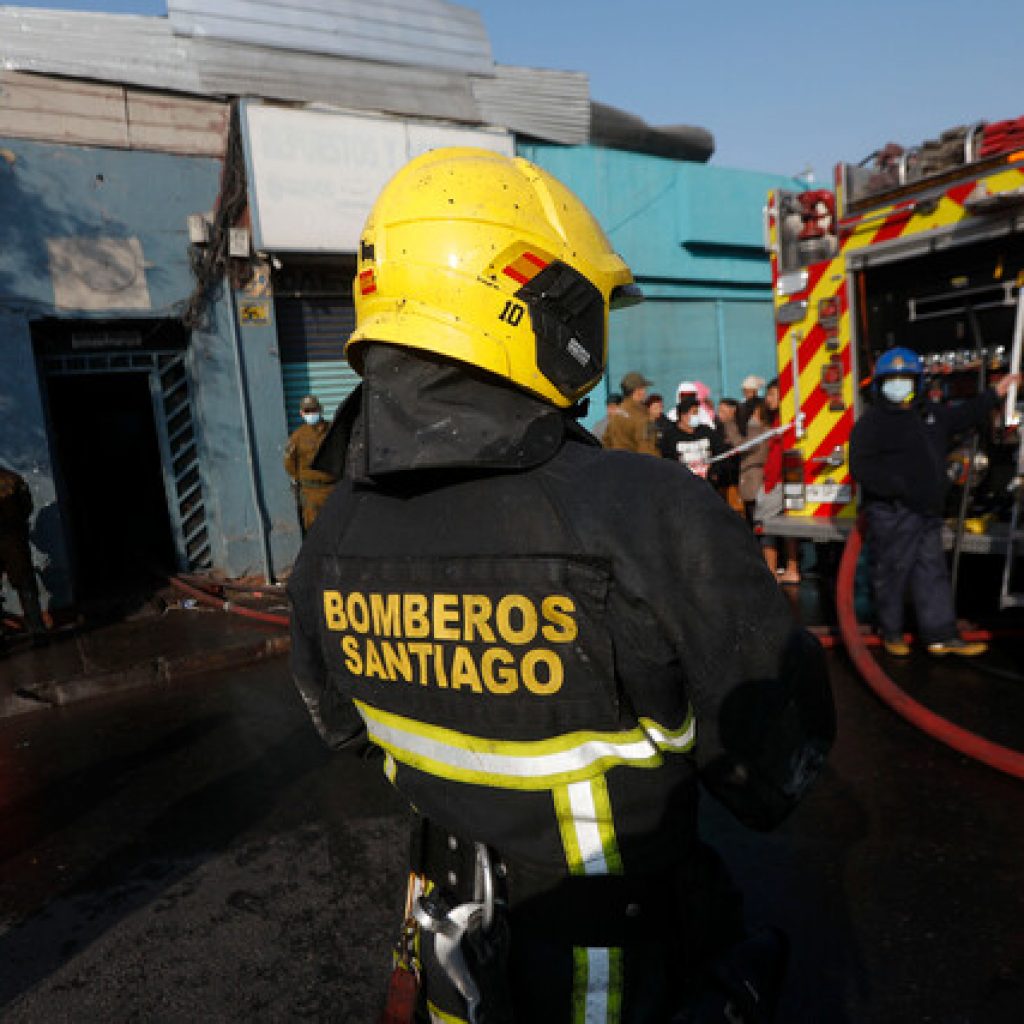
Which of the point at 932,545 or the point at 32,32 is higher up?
the point at 32,32

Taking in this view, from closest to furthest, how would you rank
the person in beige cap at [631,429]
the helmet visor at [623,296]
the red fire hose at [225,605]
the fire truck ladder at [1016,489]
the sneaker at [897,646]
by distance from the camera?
1. the helmet visor at [623,296]
2. the fire truck ladder at [1016,489]
3. the sneaker at [897,646]
4. the red fire hose at [225,605]
5. the person in beige cap at [631,429]

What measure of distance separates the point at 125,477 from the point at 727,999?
13.1 metres

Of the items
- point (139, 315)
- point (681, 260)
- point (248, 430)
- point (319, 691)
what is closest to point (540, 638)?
point (319, 691)

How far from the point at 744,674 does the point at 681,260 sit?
11445mm

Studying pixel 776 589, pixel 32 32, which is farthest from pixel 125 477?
pixel 776 589

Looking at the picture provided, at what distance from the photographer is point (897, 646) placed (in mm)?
4762

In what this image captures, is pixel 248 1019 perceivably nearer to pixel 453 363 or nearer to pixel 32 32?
pixel 453 363

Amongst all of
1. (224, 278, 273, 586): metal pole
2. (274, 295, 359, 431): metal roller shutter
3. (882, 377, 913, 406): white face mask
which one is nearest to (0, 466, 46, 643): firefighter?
(224, 278, 273, 586): metal pole

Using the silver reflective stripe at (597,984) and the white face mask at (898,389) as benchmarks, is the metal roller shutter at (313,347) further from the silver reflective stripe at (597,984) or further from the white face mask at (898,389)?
the silver reflective stripe at (597,984)

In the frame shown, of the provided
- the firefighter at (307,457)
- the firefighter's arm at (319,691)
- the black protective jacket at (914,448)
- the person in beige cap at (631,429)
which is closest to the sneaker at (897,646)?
the black protective jacket at (914,448)

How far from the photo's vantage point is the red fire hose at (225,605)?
679cm

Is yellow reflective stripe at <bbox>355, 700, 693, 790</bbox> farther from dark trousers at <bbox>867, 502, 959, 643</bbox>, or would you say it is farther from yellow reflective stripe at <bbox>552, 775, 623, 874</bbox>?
dark trousers at <bbox>867, 502, 959, 643</bbox>

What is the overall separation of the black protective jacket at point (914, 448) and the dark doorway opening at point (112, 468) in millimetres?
8773

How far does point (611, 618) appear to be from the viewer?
1.06 m
